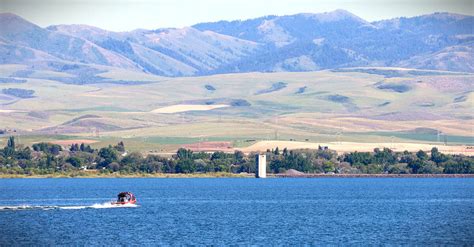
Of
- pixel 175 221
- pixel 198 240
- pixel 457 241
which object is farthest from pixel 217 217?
pixel 457 241

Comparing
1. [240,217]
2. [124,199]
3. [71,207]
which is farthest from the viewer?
[124,199]

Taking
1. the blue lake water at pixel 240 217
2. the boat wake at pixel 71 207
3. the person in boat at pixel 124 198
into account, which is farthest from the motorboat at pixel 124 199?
the blue lake water at pixel 240 217

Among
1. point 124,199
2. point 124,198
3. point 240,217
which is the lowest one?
point 240,217

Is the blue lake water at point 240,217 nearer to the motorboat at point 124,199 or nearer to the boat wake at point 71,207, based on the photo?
the boat wake at point 71,207

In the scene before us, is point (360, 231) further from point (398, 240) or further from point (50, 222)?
point (50, 222)

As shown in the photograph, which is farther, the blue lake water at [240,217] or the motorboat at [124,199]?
the motorboat at [124,199]

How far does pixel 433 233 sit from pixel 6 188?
95959 millimetres

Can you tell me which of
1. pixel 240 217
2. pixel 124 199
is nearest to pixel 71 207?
pixel 124 199

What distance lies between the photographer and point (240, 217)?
109 meters

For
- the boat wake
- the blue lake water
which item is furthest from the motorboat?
the blue lake water

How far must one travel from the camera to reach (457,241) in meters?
83.5

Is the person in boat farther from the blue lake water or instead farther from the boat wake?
the blue lake water

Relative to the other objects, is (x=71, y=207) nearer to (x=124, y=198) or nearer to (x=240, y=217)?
(x=124, y=198)

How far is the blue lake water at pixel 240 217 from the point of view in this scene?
3435 inches
